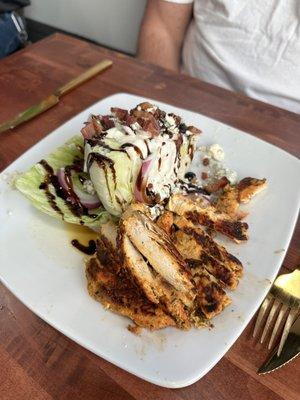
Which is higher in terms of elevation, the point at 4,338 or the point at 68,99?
the point at 68,99

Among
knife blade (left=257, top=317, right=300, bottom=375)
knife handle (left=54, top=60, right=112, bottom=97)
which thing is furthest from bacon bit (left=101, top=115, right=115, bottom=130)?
knife blade (left=257, top=317, right=300, bottom=375)

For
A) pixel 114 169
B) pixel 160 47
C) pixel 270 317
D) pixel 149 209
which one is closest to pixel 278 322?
pixel 270 317

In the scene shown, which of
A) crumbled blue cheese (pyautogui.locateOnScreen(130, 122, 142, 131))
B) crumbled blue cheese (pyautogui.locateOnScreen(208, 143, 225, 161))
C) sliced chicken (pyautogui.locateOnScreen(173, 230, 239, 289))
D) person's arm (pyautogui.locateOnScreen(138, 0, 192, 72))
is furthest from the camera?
person's arm (pyautogui.locateOnScreen(138, 0, 192, 72))

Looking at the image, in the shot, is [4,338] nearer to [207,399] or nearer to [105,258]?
[105,258]

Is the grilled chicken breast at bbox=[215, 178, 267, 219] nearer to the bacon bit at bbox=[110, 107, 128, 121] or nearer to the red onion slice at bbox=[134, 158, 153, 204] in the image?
the red onion slice at bbox=[134, 158, 153, 204]

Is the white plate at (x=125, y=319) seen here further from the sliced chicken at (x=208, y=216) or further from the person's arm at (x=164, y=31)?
the person's arm at (x=164, y=31)

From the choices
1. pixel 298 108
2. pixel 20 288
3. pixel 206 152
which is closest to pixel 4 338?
pixel 20 288

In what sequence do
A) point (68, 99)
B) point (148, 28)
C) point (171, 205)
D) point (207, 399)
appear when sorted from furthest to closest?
1. point (148, 28)
2. point (68, 99)
3. point (171, 205)
4. point (207, 399)
